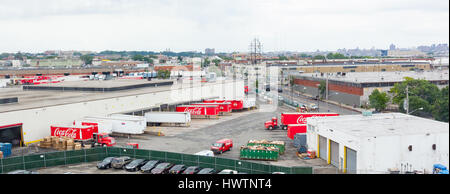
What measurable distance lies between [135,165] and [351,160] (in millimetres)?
11348

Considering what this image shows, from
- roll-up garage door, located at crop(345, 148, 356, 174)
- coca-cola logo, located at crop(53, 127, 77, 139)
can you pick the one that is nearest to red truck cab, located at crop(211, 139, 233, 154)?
roll-up garage door, located at crop(345, 148, 356, 174)

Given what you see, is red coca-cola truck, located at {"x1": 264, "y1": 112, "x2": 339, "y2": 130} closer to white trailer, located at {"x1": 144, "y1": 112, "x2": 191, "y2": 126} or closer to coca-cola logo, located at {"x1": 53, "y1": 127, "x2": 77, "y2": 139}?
white trailer, located at {"x1": 144, "y1": 112, "x2": 191, "y2": 126}

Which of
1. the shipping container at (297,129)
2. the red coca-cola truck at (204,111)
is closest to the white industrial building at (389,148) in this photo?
the shipping container at (297,129)

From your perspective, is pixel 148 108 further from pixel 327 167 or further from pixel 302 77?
pixel 302 77

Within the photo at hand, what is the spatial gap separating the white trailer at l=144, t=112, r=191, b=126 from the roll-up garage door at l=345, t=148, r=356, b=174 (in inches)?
687

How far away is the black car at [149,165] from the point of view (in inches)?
801

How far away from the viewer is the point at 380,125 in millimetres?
23188

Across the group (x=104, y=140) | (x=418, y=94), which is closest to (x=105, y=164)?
(x=104, y=140)

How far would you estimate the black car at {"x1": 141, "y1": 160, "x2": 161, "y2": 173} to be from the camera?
2034 centimetres

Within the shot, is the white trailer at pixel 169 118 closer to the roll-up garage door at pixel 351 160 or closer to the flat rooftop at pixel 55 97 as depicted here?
the flat rooftop at pixel 55 97

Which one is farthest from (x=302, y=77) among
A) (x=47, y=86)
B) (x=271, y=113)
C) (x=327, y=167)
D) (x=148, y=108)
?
(x=327, y=167)

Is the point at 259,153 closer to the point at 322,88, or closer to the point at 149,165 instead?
the point at 149,165

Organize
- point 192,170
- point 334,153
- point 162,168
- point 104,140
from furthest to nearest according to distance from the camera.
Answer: point 104,140 < point 334,153 < point 162,168 < point 192,170
